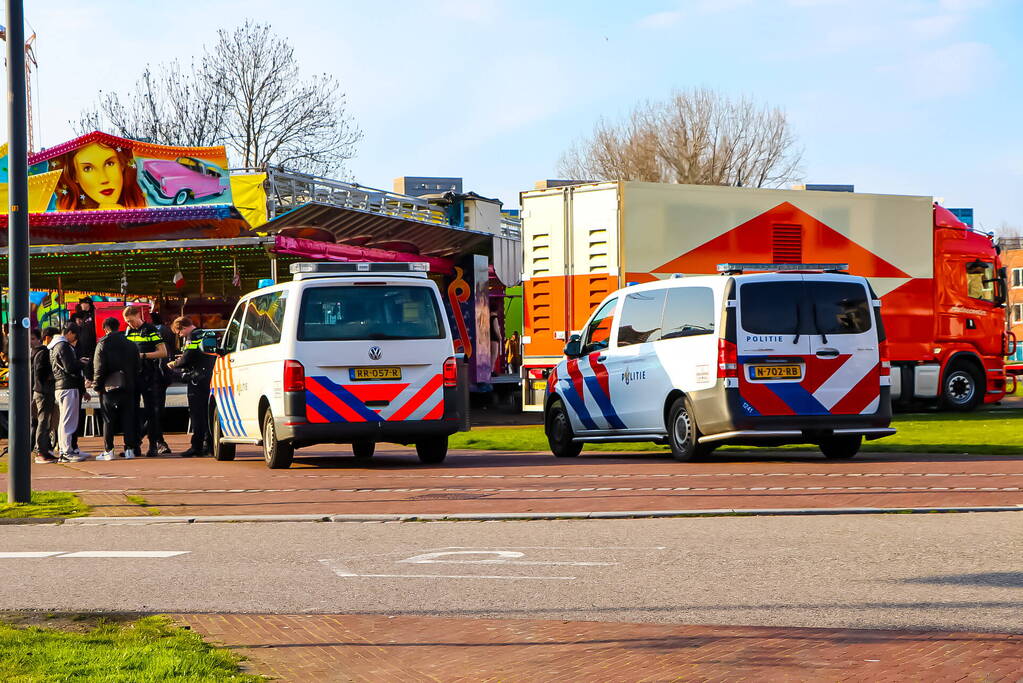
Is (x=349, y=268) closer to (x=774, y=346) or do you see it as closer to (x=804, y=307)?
(x=774, y=346)

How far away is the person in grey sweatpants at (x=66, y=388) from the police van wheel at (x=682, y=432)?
7483 mm

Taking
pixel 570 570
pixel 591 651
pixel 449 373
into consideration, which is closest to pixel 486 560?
pixel 570 570

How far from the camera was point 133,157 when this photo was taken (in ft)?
87.4

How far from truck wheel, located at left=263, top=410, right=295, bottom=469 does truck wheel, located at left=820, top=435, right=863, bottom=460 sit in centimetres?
561

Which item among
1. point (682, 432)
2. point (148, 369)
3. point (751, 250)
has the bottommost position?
point (682, 432)

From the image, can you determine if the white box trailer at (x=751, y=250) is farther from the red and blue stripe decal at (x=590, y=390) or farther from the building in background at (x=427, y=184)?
the building in background at (x=427, y=184)

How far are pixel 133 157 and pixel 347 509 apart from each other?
17308mm

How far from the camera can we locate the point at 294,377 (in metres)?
14.7

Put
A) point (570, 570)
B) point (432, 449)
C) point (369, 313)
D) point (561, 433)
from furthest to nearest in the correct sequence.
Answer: point (561, 433) → point (432, 449) → point (369, 313) → point (570, 570)

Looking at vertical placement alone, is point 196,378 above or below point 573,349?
below

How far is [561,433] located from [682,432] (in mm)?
2465

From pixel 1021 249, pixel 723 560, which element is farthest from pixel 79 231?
pixel 1021 249

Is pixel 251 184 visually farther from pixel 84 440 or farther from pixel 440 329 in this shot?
pixel 440 329

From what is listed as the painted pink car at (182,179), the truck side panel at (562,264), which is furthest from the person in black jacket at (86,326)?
the truck side panel at (562,264)
